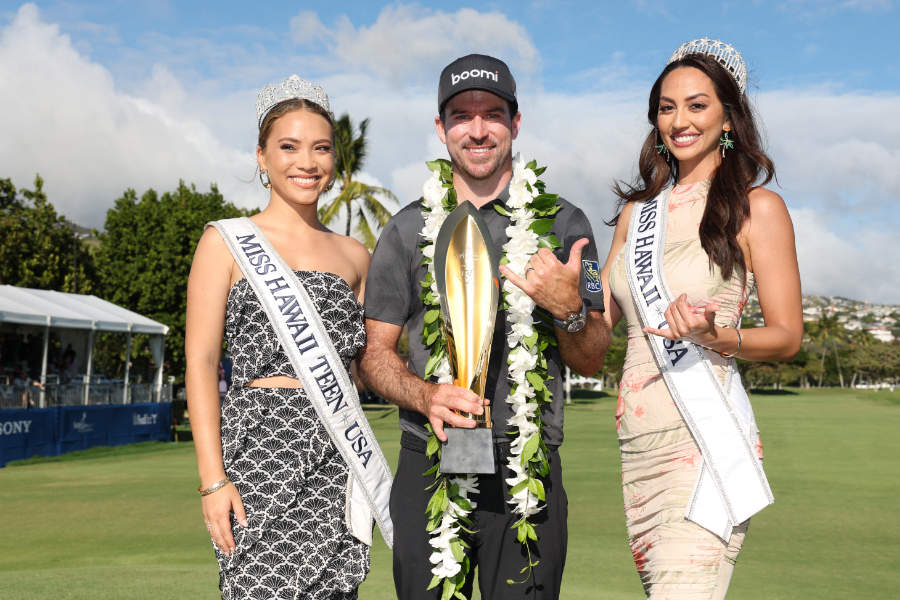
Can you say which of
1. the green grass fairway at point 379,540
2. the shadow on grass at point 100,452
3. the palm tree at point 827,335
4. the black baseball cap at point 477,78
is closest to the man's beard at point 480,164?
the black baseball cap at point 477,78

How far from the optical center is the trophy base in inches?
112

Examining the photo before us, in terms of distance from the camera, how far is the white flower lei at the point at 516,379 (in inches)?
123

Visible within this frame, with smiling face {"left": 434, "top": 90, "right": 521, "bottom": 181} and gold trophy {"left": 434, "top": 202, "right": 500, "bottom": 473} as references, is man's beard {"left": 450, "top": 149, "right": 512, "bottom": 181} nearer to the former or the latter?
smiling face {"left": 434, "top": 90, "right": 521, "bottom": 181}

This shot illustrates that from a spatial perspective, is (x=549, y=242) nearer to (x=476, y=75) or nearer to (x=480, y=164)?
(x=480, y=164)

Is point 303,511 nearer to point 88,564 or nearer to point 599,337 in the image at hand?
point 599,337

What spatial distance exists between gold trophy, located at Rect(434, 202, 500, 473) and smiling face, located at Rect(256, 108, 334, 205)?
856 mm

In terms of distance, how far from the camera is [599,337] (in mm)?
3207

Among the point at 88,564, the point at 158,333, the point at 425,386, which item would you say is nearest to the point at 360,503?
the point at 425,386

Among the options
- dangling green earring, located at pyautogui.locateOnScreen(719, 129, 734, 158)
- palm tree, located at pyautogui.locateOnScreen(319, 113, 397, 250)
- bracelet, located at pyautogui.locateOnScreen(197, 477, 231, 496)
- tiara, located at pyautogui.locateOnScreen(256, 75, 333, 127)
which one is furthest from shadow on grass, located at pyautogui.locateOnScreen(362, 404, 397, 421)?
dangling green earring, located at pyautogui.locateOnScreen(719, 129, 734, 158)

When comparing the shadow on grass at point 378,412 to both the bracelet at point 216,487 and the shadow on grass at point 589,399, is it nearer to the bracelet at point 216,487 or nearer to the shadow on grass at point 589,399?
the shadow on grass at point 589,399

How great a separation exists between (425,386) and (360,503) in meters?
0.65

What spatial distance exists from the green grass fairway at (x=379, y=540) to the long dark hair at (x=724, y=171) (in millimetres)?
3548

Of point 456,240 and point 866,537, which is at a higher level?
point 456,240

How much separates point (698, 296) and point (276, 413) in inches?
65.8
